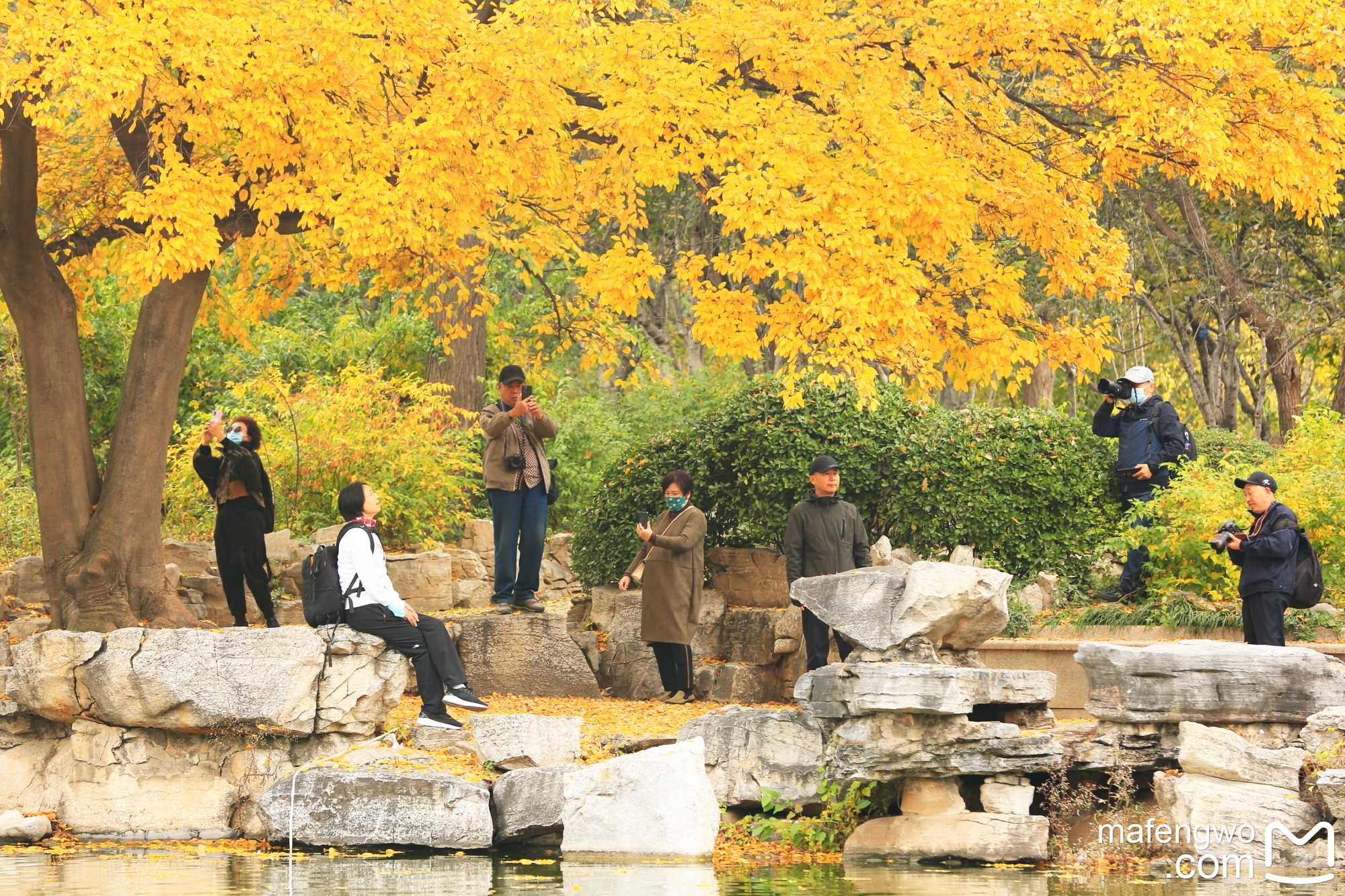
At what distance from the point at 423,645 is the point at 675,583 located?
203 centimetres

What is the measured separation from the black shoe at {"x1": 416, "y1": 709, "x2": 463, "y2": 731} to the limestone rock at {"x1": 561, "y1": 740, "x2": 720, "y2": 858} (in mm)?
1191

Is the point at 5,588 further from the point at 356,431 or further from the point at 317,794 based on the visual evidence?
the point at 317,794

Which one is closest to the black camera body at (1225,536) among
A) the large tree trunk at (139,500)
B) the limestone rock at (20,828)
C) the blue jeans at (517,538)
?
the blue jeans at (517,538)

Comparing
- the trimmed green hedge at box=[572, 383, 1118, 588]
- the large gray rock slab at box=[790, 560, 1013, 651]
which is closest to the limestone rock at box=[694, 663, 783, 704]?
the trimmed green hedge at box=[572, 383, 1118, 588]

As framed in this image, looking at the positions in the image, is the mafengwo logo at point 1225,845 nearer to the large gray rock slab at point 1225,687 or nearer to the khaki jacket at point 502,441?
the large gray rock slab at point 1225,687

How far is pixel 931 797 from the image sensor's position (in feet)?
26.2

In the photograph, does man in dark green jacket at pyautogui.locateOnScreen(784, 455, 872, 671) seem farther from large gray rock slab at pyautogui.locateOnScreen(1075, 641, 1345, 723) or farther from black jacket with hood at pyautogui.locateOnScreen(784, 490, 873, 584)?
large gray rock slab at pyautogui.locateOnScreen(1075, 641, 1345, 723)

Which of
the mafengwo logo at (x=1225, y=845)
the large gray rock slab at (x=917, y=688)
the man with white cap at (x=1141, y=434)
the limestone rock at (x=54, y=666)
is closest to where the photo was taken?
the mafengwo logo at (x=1225, y=845)

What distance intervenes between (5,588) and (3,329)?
694 centimetres

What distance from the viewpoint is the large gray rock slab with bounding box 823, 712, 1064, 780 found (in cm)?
775

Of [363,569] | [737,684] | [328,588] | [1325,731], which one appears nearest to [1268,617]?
[1325,731]

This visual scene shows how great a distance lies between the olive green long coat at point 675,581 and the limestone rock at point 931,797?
240 centimetres

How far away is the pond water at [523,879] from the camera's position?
21.8 feet

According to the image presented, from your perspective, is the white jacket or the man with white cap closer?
the white jacket
